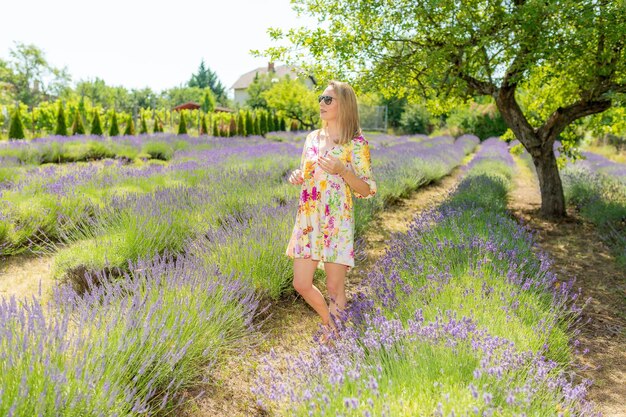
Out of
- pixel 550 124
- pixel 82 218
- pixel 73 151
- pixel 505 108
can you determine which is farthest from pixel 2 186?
pixel 550 124

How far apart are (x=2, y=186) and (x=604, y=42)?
8.27 meters

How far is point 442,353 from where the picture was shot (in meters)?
1.95

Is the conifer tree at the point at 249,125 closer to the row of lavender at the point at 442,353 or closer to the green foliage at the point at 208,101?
the row of lavender at the point at 442,353

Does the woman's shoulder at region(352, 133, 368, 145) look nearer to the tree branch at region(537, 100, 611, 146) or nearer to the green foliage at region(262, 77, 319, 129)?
the tree branch at region(537, 100, 611, 146)

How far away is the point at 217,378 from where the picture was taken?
8.73 feet

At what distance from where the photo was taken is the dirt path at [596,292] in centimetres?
281

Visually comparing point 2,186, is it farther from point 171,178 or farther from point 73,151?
point 73,151

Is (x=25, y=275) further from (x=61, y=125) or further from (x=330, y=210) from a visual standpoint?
(x=61, y=125)

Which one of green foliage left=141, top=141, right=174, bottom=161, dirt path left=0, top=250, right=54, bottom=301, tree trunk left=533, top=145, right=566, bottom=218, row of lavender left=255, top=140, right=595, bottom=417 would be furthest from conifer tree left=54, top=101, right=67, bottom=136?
row of lavender left=255, top=140, right=595, bottom=417

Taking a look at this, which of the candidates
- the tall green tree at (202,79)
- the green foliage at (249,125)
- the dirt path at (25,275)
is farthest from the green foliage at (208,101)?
the dirt path at (25,275)

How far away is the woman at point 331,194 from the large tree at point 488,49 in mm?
3225

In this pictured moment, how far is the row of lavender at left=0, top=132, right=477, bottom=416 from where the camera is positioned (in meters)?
1.68

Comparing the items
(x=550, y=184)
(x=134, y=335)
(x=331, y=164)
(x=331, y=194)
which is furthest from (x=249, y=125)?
(x=134, y=335)

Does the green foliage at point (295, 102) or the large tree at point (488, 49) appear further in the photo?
the green foliage at point (295, 102)
